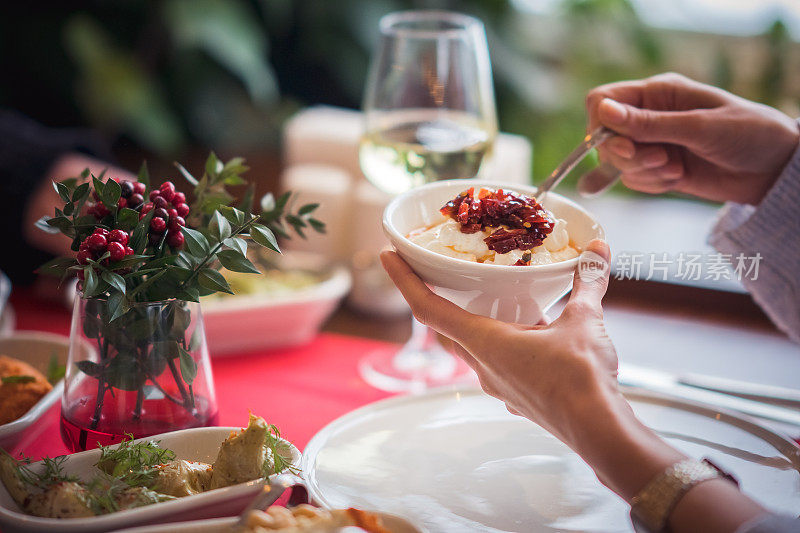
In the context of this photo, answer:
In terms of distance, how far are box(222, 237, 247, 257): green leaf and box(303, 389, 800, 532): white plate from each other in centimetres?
26

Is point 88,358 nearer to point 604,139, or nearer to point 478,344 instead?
point 478,344

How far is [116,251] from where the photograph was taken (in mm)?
816

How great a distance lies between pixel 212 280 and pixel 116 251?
11 cm

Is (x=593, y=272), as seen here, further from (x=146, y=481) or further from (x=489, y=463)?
(x=146, y=481)

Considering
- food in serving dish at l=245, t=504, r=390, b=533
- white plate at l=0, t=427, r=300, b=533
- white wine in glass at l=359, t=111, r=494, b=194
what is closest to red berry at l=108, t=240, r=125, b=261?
white plate at l=0, t=427, r=300, b=533

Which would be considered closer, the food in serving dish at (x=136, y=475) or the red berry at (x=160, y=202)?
the food in serving dish at (x=136, y=475)

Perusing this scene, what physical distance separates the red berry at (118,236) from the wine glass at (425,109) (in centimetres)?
57

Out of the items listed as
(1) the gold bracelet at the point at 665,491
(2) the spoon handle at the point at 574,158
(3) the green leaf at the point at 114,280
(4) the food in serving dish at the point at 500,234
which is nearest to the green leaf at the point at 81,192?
(3) the green leaf at the point at 114,280

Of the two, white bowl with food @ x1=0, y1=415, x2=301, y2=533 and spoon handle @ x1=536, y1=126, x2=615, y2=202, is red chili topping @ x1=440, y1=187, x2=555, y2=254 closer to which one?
spoon handle @ x1=536, y1=126, x2=615, y2=202

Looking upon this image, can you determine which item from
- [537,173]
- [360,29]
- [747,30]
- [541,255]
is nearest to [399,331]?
[541,255]

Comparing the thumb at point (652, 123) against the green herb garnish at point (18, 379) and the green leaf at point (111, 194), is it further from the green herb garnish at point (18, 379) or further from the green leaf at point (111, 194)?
the green herb garnish at point (18, 379)

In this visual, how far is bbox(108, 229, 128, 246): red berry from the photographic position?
82 centimetres

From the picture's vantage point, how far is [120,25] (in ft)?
10.0

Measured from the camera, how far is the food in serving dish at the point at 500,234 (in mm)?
868
